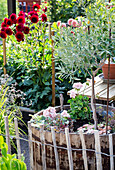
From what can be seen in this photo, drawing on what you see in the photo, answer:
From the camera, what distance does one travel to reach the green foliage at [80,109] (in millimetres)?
2570

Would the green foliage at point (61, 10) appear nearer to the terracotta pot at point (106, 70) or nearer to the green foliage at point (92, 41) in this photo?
the terracotta pot at point (106, 70)

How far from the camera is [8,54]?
4258mm

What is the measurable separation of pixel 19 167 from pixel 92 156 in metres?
1.22

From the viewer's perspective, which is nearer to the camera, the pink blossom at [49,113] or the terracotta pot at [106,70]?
the pink blossom at [49,113]

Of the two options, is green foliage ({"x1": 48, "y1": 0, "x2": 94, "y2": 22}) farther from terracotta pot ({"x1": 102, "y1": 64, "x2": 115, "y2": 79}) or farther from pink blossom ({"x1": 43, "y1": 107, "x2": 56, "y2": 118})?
pink blossom ({"x1": 43, "y1": 107, "x2": 56, "y2": 118})

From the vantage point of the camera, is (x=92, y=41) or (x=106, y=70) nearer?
(x=92, y=41)

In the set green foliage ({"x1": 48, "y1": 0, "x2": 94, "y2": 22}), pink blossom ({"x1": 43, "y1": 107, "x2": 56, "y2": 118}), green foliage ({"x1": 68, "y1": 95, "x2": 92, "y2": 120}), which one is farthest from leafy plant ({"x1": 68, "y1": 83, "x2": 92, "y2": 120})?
green foliage ({"x1": 48, "y1": 0, "x2": 94, "y2": 22})

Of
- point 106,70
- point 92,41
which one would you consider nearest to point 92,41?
point 92,41

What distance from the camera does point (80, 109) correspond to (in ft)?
8.34

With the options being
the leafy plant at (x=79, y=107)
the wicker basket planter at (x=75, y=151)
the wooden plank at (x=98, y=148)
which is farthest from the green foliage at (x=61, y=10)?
the wooden plank at (x=98, y=148)

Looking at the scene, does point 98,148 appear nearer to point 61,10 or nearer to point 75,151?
point 75,151

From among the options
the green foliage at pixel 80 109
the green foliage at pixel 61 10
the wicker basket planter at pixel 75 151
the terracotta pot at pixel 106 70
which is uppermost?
the green foliage at pixel 61 10

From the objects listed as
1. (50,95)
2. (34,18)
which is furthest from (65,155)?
(34,18)

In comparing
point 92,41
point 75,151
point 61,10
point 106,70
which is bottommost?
point 75,151
